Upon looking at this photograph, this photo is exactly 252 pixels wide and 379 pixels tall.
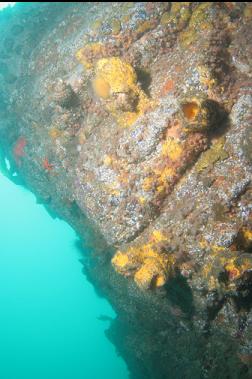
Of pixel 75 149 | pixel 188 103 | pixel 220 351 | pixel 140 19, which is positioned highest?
pixel 140 19

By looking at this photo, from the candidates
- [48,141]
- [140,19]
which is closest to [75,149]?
[48,141]

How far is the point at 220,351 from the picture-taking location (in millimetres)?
5473

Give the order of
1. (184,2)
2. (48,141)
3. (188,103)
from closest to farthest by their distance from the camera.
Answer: (188,103) < (184,2) < (48,141)

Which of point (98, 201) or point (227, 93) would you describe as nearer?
point (227, 93)

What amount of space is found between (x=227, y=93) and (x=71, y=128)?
364 centimetres

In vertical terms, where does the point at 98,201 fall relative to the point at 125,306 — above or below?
above

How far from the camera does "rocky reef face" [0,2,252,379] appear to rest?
4895 mm

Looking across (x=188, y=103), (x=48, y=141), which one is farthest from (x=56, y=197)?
(x=188, y=103)

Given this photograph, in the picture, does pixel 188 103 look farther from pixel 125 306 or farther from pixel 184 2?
pixel 125 306

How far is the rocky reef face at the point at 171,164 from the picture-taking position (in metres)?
4.89

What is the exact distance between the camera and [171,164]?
17.7ft

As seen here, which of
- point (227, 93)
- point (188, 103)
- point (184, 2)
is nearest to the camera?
point (188, 103)

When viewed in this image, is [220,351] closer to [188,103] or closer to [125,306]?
[125,306]

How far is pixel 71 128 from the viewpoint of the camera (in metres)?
7.42
